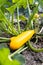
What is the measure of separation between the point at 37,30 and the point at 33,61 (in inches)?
11.7

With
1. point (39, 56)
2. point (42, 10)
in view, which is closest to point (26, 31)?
point (39, 56)

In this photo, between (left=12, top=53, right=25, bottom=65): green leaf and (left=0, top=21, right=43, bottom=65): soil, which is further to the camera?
(left=0, top=21, right=43, bottom=65): soil

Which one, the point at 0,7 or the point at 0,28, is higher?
the point at 0,7

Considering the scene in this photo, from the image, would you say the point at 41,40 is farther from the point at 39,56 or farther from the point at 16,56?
the point at 16,56

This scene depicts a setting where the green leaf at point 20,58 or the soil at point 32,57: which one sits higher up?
the green leaf at point 20,58

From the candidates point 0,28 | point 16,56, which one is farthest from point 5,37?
point 16,56

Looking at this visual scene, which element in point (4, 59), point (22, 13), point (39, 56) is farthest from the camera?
point (22, 13)

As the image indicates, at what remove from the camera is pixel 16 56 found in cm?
100

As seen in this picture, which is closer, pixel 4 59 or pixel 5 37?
pixel 4 59

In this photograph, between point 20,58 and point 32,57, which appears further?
point 32,57

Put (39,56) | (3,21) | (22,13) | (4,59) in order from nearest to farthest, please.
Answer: (4,59), (39,56), (3,21), (22,13)

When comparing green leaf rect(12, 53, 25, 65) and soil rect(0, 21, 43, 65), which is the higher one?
green leaf rect(12, 53, 25, 65)

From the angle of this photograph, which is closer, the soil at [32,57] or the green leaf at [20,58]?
the green leaf at [20,58]

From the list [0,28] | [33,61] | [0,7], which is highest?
[0,7]
